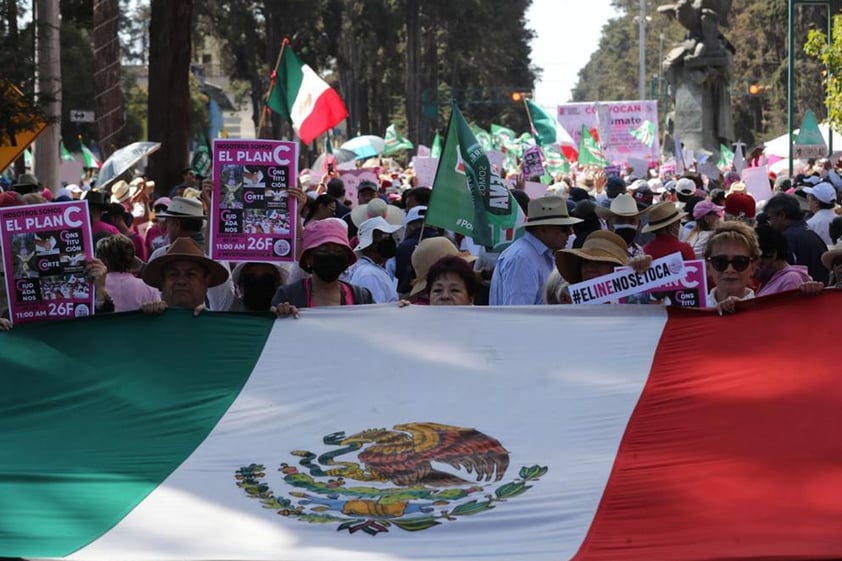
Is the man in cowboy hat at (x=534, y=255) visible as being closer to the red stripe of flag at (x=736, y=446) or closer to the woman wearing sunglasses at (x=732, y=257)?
the woman wearing sunglasses at (x=732, y=257)

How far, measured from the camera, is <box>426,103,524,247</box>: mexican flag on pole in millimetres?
10203

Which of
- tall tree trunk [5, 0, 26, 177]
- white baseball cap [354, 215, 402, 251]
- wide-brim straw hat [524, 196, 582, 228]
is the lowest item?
white baseball cap [354, 215, 402, 251]

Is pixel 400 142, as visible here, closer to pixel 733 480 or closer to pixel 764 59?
pixel 733 480

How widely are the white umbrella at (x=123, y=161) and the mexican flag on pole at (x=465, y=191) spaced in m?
8.11

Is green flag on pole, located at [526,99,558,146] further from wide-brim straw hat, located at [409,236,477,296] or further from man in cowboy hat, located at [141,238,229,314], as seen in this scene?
man in cowboy hat, located at [141,238,229,314]

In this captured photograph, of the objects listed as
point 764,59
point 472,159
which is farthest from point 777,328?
point 764,59

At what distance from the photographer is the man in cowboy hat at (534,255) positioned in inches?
368

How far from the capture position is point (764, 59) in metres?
88.2

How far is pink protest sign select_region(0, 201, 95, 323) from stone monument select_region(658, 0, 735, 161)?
3713 cm

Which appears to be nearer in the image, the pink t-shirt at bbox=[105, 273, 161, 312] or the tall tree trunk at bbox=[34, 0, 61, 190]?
the pink t-shirt at bbox=[105, 273, 161, 312]

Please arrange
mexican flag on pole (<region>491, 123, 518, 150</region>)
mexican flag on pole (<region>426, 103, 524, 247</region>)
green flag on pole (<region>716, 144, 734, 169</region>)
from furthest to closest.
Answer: mexican flag on pole (<region>491, 123, 518, 150</region>) → green flag on pole (<region>716, 144, 734, 169</region>) → mexican flag on pole (<region>426, 103, 524, 247</region>)

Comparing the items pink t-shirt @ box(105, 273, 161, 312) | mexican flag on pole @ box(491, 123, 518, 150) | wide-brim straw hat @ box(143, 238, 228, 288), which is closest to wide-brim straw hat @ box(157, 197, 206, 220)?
pink t-shirt @ box(105, 273, 161, 312)

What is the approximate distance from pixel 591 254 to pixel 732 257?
792mm

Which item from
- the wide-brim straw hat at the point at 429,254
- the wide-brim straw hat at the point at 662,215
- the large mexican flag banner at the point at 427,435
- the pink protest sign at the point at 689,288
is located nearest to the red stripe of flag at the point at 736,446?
the large mexican flag banner at the point at 427,435
